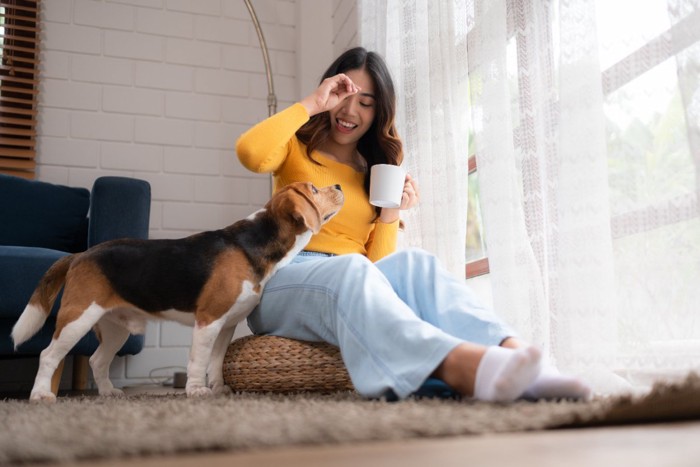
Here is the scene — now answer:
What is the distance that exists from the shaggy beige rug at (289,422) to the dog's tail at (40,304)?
656 millimetres

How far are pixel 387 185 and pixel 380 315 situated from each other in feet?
2.09

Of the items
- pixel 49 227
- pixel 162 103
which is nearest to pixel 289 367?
pixel 49 227

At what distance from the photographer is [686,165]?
50.3 inches

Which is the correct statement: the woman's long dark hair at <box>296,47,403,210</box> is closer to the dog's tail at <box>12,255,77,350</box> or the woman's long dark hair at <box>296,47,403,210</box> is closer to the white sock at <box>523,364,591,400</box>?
the dog's tail at <box>12,255,77,350</box>

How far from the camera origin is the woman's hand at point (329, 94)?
75.2 inches

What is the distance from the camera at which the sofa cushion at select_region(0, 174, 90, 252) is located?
2754 mm

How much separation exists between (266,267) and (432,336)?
671 mm

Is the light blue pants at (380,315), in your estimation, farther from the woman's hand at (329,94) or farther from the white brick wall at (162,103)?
the white brick wall at (162,103)

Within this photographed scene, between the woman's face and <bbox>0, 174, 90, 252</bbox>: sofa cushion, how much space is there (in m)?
1.37

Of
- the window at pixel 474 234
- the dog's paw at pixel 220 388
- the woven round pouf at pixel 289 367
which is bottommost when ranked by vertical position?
the dog's paw at pixel 220 388

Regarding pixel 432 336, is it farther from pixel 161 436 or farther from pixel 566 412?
pixel 161 436

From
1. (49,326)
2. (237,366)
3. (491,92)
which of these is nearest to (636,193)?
(491,92)

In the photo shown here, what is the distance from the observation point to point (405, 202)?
194cm

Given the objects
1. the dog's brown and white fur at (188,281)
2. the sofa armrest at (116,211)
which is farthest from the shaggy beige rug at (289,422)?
the sofa armrest at (116,211)
